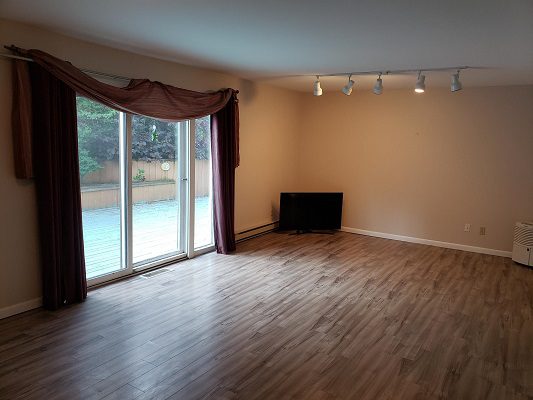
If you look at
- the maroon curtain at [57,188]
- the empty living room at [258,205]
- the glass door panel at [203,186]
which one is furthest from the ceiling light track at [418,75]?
the maroon curtain at [57,188]

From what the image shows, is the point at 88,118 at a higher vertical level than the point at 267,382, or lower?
higher

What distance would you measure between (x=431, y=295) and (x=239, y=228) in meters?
Answer: 2.82

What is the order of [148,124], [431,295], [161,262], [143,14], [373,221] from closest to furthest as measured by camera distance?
[143,14] < [431,295] < [148,124] < [161,262] < [373,221]

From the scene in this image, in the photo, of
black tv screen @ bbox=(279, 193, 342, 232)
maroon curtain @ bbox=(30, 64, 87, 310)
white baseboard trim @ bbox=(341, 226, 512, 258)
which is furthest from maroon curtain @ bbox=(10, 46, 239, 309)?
white baseboard trim @ bbox=(341, 226, 512, 258)

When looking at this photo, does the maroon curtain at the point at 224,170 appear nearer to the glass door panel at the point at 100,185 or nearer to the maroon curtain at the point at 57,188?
the glass door panel at the point at 100,185

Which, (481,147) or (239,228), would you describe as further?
(239,228)

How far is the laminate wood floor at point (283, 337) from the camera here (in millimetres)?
2414

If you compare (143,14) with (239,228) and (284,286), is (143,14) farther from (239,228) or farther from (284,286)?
(239,228)

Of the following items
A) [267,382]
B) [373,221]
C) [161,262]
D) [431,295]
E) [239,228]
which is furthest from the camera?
[373,221]

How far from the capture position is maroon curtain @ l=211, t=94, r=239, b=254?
195 inches

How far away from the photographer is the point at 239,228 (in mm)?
5812

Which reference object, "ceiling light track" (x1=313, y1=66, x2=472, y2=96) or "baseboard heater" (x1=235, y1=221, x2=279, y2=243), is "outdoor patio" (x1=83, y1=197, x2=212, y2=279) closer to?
"baseboard heater" (x1=235, y1=221, x2=279, y2=243)

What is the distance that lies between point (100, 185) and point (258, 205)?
8.99 feet

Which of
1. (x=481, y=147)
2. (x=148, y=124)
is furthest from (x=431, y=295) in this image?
(x=148, y=124)
